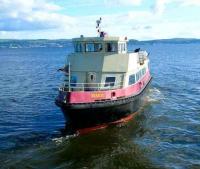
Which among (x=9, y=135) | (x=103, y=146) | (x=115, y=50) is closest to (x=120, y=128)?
(x=103, y=146)

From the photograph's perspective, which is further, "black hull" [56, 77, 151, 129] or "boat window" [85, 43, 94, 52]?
"boat window" [85, 43, 94, 52]

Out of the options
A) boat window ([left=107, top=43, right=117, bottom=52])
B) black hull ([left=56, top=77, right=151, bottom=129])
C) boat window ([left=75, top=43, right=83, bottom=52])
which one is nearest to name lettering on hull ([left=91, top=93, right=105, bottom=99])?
black hull ([left=56, top=77, right=151, bottom=129])

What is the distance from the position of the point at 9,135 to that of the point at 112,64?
852cm

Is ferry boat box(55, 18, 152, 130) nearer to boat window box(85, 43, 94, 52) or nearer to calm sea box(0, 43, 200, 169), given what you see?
boat window box(85, 43, 94, 52)

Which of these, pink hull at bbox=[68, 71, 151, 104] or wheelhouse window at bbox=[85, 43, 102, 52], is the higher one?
wheelhouse window at bbox=[85, 43, 102, 52]

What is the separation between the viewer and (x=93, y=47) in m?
27.9

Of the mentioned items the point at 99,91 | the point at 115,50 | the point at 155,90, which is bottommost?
the point at 155,90

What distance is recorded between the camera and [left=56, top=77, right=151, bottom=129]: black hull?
947 inches

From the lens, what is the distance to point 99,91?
25.1 m

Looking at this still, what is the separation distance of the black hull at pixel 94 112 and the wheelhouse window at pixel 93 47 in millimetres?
4310

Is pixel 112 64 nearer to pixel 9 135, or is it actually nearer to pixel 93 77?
pixel 93 77

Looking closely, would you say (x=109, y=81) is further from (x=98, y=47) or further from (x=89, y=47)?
(x=89, y=47)

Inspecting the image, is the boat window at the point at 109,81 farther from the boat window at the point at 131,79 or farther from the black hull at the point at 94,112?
the black hull at the point at 94,112

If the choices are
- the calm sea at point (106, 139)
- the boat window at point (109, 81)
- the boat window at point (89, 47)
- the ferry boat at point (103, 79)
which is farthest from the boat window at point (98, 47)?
the calm sea at point (106, 139)
